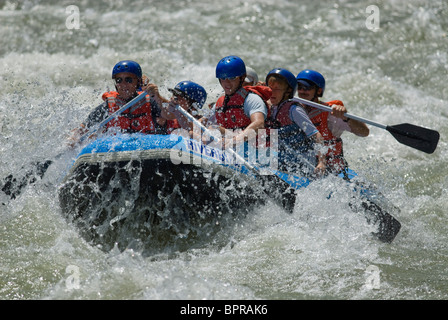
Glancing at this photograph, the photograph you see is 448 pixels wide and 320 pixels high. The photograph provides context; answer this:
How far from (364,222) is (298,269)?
1.19 meters

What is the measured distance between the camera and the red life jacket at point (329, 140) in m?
5.93

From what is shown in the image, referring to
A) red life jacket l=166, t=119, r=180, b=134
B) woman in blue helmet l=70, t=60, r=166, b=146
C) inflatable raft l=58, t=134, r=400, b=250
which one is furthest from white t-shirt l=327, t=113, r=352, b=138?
woman in blue helmet l=70, t=60, r=166, b=146

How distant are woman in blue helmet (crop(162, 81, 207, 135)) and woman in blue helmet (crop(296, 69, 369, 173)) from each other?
1019 millimetres

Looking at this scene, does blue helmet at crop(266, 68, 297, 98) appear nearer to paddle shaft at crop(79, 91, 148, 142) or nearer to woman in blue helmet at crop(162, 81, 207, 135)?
woman in blue helmet at crop(162, 81, 207, 135)

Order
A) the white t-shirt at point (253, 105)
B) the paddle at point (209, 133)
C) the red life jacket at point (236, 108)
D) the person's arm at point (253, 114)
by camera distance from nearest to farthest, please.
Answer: the paddle at point (209, 133)
the person's arm at point (253, 114)
the white t-shirt at point (253, 105)
the red life jacket at point (236, 108)

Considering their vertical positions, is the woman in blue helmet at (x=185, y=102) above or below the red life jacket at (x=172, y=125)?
above

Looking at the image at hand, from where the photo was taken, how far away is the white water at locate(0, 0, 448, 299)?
467 cm

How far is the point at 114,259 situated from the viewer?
4918 mm

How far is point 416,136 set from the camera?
18.8 feet

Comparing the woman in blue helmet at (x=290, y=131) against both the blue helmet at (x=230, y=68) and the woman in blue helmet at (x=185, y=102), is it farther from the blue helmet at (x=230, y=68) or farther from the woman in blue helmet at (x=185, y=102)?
the woman in blue helmet at (x=185, y=102)

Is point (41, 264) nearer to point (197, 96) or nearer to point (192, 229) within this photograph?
point (192, 229)

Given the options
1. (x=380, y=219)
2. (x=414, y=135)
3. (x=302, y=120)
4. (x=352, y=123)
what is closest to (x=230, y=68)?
(x=302, y=120)

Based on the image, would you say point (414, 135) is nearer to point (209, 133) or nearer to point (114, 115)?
point (209, 133)

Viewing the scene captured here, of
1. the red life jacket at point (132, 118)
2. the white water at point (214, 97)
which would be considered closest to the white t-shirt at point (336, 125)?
the white water at point (214, 97)
